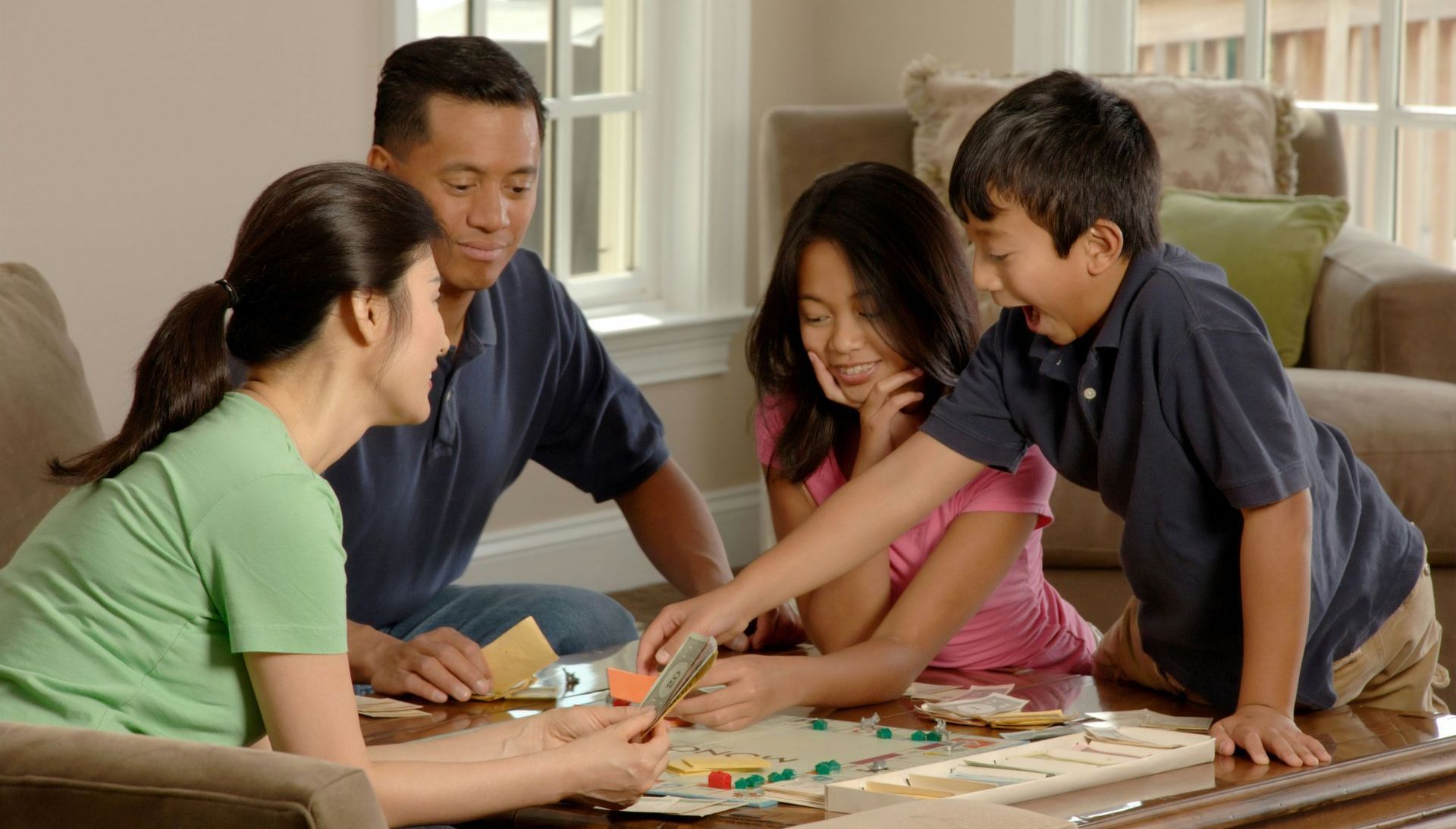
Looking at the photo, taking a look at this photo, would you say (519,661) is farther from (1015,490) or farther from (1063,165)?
(1063,165)

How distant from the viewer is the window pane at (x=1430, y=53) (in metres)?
3.90

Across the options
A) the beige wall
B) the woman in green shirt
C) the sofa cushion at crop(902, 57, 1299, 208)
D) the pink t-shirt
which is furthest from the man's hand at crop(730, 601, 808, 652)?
the sofa cushion at crop(902, 57, 1299, 208)

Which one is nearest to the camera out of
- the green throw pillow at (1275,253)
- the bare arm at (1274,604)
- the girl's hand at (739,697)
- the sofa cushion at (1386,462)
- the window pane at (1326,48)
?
the bare arm at (1274,604)

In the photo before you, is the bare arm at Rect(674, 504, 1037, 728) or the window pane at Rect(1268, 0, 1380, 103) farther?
the window pane at Rect(1268, 0, 1380, 103)

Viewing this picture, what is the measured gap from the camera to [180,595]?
1.30 m

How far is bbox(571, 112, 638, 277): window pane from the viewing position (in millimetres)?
4191

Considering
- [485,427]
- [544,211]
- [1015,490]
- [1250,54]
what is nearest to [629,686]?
[1015,490]

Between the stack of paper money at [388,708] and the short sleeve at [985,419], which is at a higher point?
the short sleeve at [985,419]

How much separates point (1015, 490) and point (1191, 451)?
13.2 inches

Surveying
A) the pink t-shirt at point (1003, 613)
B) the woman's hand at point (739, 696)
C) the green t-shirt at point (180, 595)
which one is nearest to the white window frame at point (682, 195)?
the pink t-shirt at point (1003, 613)

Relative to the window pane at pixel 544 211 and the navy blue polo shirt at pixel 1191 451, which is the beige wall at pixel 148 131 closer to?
the window pane at pixel 544 211

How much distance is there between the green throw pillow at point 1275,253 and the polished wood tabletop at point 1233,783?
185 cm

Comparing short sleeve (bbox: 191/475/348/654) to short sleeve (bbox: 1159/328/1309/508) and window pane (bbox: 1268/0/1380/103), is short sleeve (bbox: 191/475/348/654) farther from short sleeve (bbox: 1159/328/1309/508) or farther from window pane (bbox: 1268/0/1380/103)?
window pane (bbox: 1268/0/1380/103)

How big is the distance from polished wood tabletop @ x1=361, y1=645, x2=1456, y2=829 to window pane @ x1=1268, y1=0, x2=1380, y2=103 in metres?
2.77
